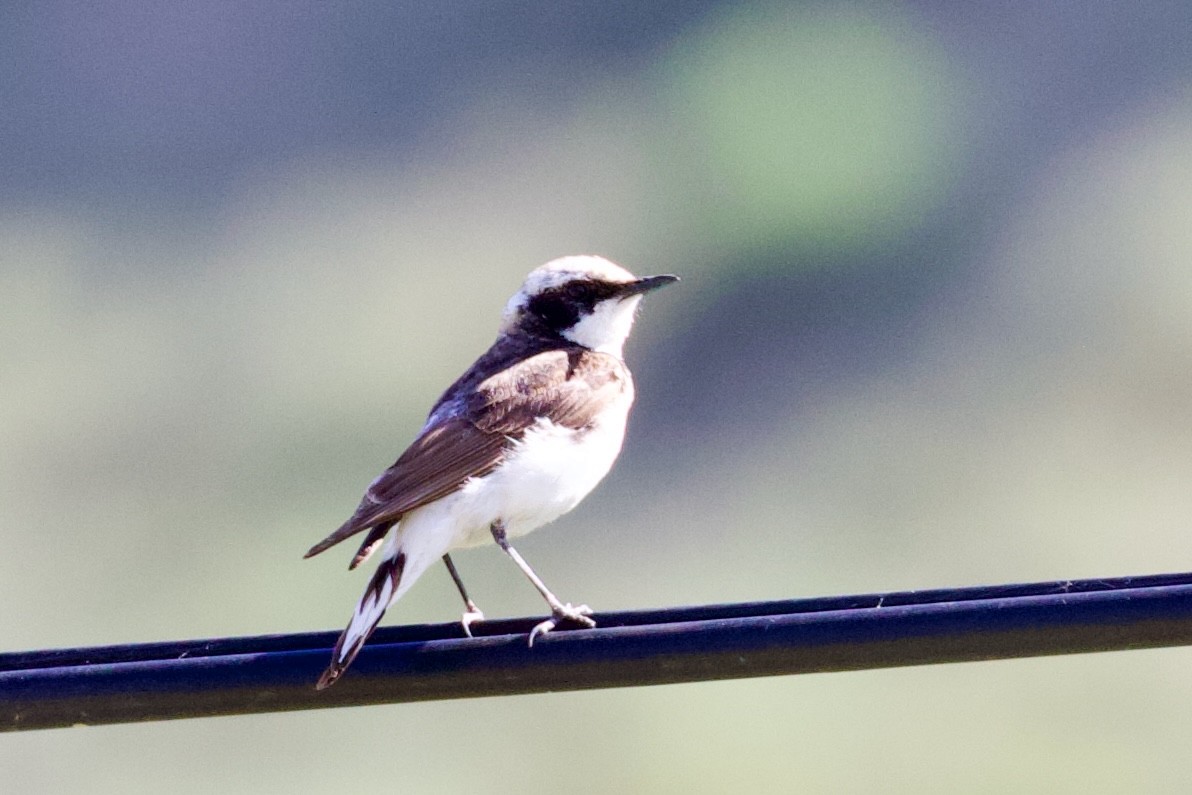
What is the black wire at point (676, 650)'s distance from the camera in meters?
4.26

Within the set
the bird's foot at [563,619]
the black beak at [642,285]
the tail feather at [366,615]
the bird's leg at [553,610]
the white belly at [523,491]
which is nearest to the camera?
the tail feather at [366,615]

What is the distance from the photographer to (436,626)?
16.3 feet

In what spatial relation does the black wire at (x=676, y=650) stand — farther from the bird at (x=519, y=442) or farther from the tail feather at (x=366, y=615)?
the bird at (x=519, y=442)

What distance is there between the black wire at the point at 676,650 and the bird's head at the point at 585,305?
3.54 metres

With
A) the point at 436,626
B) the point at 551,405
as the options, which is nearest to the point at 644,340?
the point at 551,405

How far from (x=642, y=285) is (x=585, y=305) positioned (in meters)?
0.32

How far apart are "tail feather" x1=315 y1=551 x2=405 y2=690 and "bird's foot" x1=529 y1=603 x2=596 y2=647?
47cm

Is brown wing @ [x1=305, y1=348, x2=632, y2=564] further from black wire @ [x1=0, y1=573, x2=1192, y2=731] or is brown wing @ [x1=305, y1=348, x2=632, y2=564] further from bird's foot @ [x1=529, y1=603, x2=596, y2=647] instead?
black wire @ [x1=0, y1=573, x2=1192, y2=731]

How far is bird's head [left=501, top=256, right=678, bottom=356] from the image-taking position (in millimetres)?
8016

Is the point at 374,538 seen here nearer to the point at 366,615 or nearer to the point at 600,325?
the point at 366,615

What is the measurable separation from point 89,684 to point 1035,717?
16.3 metres

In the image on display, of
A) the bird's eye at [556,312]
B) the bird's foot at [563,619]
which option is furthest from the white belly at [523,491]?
the bird's eye at [556,312]

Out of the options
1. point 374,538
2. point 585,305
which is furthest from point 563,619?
point 585,305

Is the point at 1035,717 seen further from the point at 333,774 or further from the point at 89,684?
the point at 89,684
